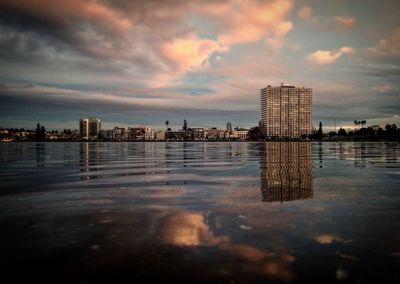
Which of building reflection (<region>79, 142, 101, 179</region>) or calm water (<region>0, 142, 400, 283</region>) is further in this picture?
building reflection (<region>79, 142, 101, 179</region>)

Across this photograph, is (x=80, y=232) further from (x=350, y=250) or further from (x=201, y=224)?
(x=350, y=250)

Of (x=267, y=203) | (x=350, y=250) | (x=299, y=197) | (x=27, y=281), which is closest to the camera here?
(x=27, y=281)

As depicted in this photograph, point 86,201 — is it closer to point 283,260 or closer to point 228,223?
point 228,223

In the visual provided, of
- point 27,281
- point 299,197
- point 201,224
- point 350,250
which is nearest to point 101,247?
point 27,281

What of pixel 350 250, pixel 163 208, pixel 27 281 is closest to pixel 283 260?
pixel 350 250

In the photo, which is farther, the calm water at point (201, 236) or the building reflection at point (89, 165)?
the building reflection at point (89, 165)

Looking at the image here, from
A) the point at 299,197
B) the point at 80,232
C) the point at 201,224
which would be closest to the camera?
the point at 80,232

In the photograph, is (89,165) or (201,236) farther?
(89,165)

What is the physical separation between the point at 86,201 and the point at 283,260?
8786 millimetres

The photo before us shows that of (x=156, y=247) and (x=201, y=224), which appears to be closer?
(x=156, y=247)

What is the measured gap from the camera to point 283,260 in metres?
6.59

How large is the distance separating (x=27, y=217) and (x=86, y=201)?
2884 mm

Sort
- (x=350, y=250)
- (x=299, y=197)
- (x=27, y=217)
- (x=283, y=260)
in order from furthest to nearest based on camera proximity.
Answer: (x=299, y=197) < (x=27, y=217) < (x=350, y=250) < (x=283, y=260)

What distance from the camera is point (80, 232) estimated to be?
8.59 meters
